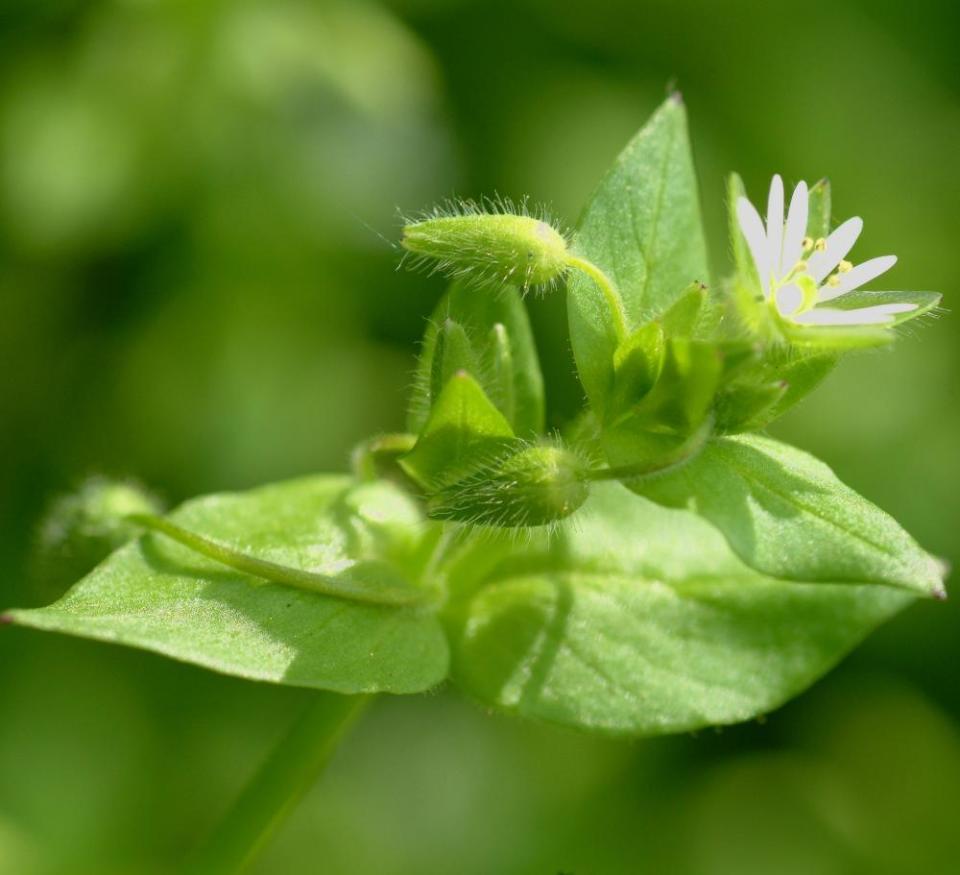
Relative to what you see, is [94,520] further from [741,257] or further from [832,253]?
[832,253]

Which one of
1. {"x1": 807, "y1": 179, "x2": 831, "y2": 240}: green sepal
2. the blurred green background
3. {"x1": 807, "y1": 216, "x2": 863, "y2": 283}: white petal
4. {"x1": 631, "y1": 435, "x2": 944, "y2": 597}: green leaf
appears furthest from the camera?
the blurred green background

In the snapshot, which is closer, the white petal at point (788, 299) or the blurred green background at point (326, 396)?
the white petal at point (788, 299)

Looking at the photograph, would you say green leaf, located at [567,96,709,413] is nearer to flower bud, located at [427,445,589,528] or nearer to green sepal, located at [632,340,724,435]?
green sepal, located at [632,340,724,435]

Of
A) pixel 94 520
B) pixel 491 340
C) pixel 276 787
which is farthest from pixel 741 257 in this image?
pixel 94 520

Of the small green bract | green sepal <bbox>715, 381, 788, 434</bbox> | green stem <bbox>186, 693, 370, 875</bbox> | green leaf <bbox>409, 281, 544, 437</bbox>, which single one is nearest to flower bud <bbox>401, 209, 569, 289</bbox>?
the small green bract

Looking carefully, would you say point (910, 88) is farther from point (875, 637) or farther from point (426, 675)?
point (426, 675)

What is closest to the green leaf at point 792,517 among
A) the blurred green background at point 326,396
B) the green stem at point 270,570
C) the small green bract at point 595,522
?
the small green bract at point 595,522

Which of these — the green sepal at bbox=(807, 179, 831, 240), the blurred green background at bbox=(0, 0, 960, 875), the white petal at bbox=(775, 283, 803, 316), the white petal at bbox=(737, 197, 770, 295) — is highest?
the green sepal at bbox=(807, 179, 831, 240)

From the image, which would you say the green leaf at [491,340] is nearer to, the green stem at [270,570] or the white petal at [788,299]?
the green stem at [270,570]
